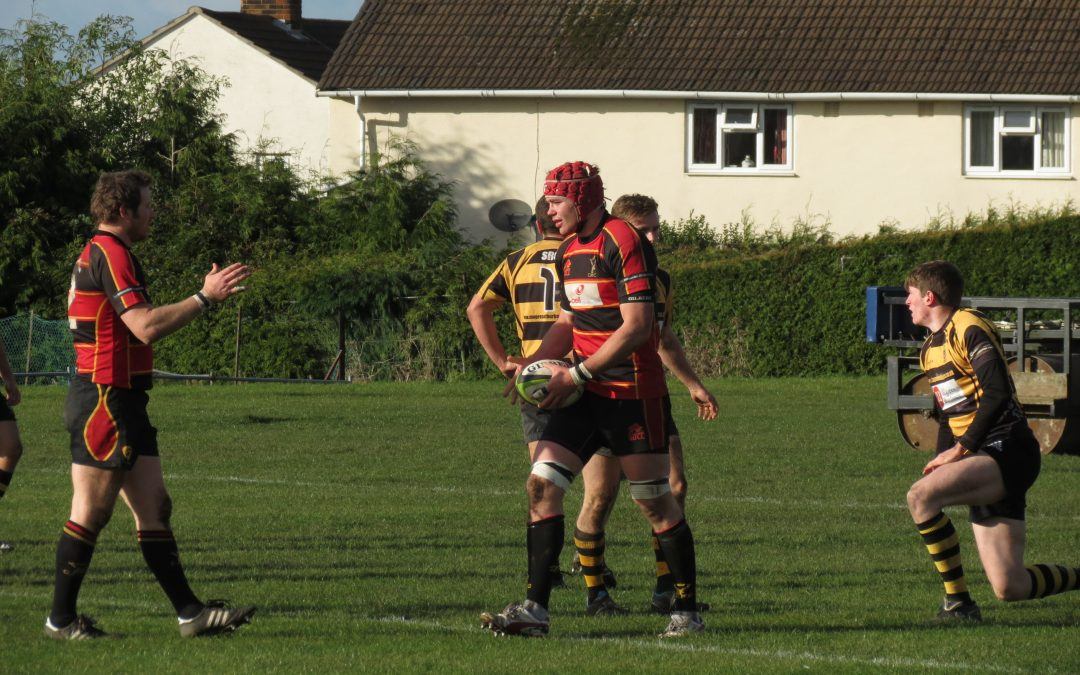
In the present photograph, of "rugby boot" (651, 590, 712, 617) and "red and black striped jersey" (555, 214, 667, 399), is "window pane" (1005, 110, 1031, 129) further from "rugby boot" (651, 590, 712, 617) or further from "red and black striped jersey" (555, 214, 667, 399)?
"red and black striped jersey" (555, 214, 667, 399)

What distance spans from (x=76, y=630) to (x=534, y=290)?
Result: 2.90 metres

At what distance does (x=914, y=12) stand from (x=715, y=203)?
5.94m

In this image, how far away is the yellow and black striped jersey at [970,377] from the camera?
7.88 meters

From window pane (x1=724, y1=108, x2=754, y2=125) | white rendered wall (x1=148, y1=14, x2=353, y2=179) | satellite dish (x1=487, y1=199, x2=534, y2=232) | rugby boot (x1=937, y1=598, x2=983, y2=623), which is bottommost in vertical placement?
rugby boot (x1=937, y1=598, x2=983, y2=623)

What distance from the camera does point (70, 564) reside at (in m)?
7.35

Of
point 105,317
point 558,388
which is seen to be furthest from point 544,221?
point 105,317

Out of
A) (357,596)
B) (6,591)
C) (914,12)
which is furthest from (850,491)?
(914,12)

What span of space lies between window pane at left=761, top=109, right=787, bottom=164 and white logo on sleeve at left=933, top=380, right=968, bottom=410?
26619 millimetres

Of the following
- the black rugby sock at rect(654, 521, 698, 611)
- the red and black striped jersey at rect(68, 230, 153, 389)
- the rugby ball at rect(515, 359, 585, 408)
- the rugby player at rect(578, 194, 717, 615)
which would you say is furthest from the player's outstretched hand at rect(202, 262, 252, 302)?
the black rugby sock at rect(654, 521, 698, 611)

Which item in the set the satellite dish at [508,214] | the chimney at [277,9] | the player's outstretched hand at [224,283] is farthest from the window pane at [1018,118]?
the player's outstretched hand at [224,283]

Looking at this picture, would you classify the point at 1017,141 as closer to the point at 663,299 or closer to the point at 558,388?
the point at 663,299

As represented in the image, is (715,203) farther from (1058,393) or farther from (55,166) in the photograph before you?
(1058,393)

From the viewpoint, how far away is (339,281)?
28.5 m

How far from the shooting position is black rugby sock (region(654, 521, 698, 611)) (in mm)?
7500
